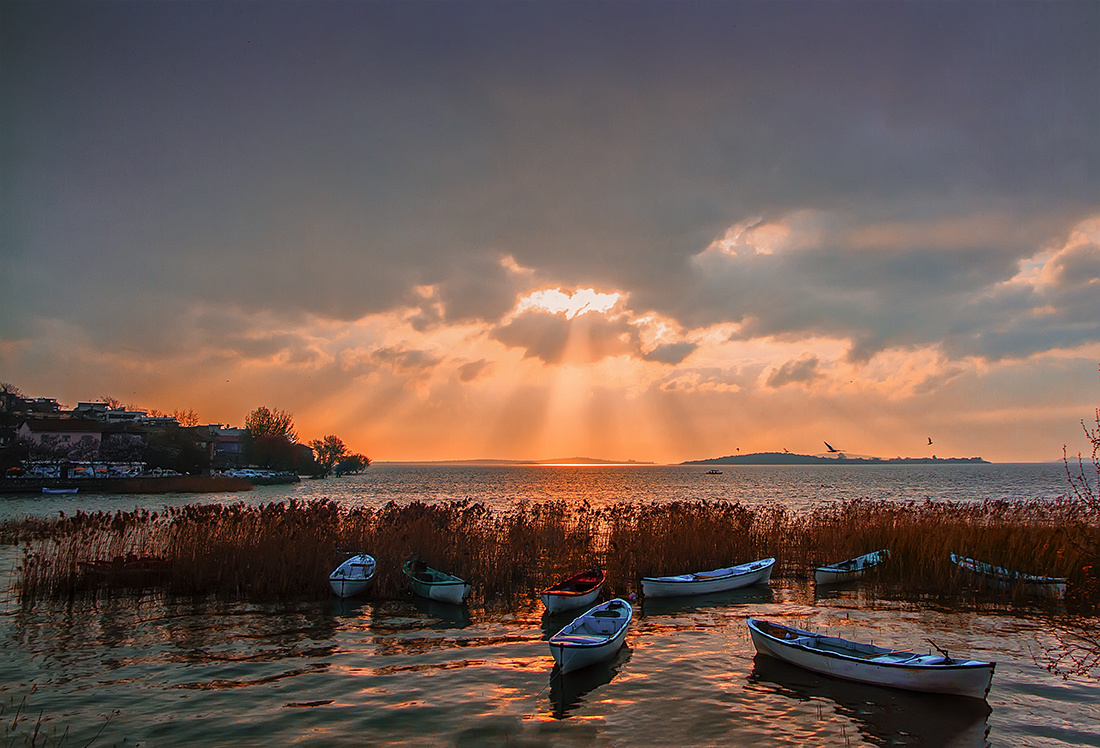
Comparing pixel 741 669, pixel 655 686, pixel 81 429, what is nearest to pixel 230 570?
pixel 655 686

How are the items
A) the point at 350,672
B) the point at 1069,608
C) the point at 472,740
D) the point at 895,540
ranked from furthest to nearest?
1. the point at 895,540
2. the point at 1069,608
3. the point at 350,672
4. the point at 472,740

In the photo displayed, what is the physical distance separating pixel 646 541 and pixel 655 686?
39.9ft

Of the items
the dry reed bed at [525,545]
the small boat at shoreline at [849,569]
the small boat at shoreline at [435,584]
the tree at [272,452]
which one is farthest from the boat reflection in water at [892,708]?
the tree at [272,452]

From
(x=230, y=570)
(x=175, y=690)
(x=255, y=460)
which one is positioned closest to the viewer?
(x=175, y=690)

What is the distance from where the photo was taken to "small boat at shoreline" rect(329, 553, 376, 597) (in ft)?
67.8

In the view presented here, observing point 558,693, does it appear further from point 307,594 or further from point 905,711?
point 307,594

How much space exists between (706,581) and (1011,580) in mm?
10174

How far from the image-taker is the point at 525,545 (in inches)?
1003

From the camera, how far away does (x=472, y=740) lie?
11.2 m

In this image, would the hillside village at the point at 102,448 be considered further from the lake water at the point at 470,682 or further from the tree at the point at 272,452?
the lake water at the point at 470,682

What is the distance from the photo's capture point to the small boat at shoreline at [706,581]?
22.2 metres

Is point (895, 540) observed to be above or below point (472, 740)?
above

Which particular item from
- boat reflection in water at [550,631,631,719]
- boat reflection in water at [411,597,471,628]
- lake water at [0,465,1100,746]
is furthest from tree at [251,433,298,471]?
boat reflection in water at [550,631,631,719]

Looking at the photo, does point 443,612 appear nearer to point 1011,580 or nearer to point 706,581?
point 706,581
